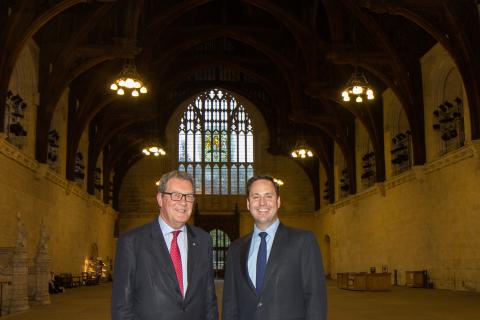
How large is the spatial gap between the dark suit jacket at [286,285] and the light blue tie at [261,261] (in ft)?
0.14

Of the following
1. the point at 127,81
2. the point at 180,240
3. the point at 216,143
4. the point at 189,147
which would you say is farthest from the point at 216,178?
the point at 180,240

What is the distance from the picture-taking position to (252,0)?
23.4 metres

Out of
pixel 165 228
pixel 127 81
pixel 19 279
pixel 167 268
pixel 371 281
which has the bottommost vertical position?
pixel 371 281

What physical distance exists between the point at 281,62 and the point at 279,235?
81.9ft

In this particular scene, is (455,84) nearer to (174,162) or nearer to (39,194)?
(39,194)

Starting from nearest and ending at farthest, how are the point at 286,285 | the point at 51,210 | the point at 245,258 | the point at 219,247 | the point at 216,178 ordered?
the point at 286,285 → the point at 245,258 → the point at 51,210 → the point at 219,247 → the point at 216,178

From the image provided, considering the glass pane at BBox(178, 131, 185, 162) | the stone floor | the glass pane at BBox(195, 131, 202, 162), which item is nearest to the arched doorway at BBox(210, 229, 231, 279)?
the glass pane at BBox(195, 131, 202, 162)

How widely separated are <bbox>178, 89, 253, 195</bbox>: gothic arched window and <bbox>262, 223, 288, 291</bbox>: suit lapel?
35.0m

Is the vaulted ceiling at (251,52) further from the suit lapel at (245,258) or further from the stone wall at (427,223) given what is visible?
the suit lapel at (245,258)

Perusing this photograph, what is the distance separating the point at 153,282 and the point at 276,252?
804mm

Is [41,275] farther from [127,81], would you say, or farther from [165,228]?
[165,228]

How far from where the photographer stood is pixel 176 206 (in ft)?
12.8

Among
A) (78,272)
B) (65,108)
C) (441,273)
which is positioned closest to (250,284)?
(441,273)

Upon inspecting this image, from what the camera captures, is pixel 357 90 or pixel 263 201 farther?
Result: pixel 357 90
